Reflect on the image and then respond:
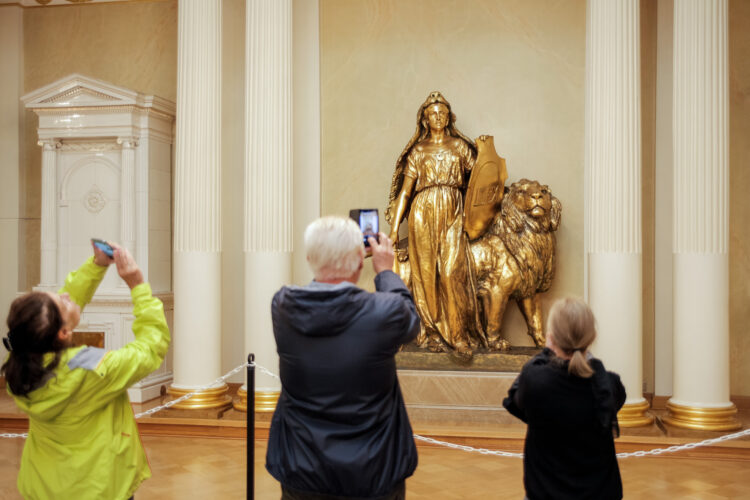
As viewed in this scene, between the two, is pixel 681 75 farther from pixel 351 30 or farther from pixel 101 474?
pixel 101 474

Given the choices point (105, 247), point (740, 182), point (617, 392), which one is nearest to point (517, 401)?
point (617, 392)

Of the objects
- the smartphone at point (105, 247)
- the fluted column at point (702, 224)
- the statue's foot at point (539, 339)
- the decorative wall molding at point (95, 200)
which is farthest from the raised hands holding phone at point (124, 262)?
the decorative wall molding at point (95, 200)

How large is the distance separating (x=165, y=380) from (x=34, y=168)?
10.9 feet

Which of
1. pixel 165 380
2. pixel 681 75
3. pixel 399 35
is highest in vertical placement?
pixel 399 35

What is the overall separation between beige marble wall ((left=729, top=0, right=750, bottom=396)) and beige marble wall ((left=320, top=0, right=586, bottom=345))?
1605 millimetres

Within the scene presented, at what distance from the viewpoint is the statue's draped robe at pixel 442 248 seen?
312 inches

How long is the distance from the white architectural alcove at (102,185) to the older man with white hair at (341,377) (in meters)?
6.61

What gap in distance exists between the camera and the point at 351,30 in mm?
9188

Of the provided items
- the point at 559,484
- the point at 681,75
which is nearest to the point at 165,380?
the point at 681,75

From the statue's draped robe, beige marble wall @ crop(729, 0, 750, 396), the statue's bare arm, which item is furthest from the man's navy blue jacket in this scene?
beige marble wall @ crop(729, 0, 750, 396)

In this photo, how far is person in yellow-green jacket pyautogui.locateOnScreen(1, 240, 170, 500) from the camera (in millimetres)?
2689

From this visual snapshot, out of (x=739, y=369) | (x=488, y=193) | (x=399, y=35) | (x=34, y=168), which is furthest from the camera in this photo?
(x=34, y=168)

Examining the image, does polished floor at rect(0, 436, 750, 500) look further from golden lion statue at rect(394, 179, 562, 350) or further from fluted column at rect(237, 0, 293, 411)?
golden lion statue at rect(394, 179, 562, 350)

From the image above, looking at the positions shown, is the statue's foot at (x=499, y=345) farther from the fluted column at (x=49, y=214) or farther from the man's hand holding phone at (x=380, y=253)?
the man's hand holding phone at (x=380, y=253)
